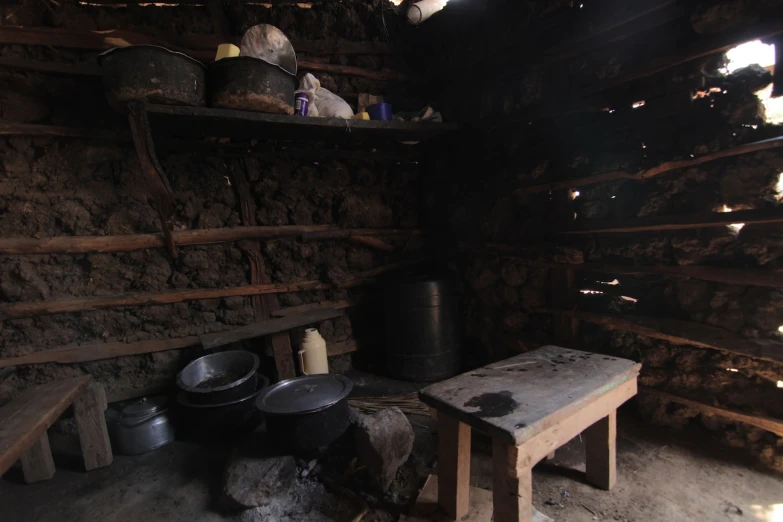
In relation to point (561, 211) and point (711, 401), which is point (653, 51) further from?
point (711, 401)

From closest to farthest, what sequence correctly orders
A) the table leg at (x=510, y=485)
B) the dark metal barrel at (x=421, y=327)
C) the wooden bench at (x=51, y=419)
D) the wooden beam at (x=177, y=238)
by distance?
the table leg at (x=510, y=485), the wooden bench at (x=51, y=419), the wooden beam at (x=177, y=238), the dark metal barrel at (x=421, y=327)

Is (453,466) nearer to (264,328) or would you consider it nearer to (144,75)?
(264,328)

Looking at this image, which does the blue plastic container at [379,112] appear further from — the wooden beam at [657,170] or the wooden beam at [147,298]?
the wooden beam at [147,298]

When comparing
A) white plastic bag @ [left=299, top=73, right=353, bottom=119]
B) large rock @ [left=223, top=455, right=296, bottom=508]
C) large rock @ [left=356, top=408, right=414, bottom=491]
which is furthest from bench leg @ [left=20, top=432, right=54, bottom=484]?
white plastic bag @ [left=299, top=73, right=353, bottom=119]

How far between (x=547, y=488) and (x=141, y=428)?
2.67 m

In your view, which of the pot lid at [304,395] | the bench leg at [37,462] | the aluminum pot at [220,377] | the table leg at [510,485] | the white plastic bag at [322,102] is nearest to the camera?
the table leg at [510,485]

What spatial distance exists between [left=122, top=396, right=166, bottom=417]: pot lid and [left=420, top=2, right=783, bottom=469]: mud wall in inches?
108

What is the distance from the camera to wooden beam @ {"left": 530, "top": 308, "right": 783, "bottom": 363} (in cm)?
219

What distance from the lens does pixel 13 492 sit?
7.75ft

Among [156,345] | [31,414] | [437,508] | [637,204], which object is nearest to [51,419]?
[31,414]

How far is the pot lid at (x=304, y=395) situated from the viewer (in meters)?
2.30

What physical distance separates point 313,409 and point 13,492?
1916 mm

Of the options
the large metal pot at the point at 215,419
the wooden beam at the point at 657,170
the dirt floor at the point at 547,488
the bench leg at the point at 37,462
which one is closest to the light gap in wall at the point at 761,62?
the wooden beam at the point at 657,170

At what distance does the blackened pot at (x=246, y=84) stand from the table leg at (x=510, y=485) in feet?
8.06
